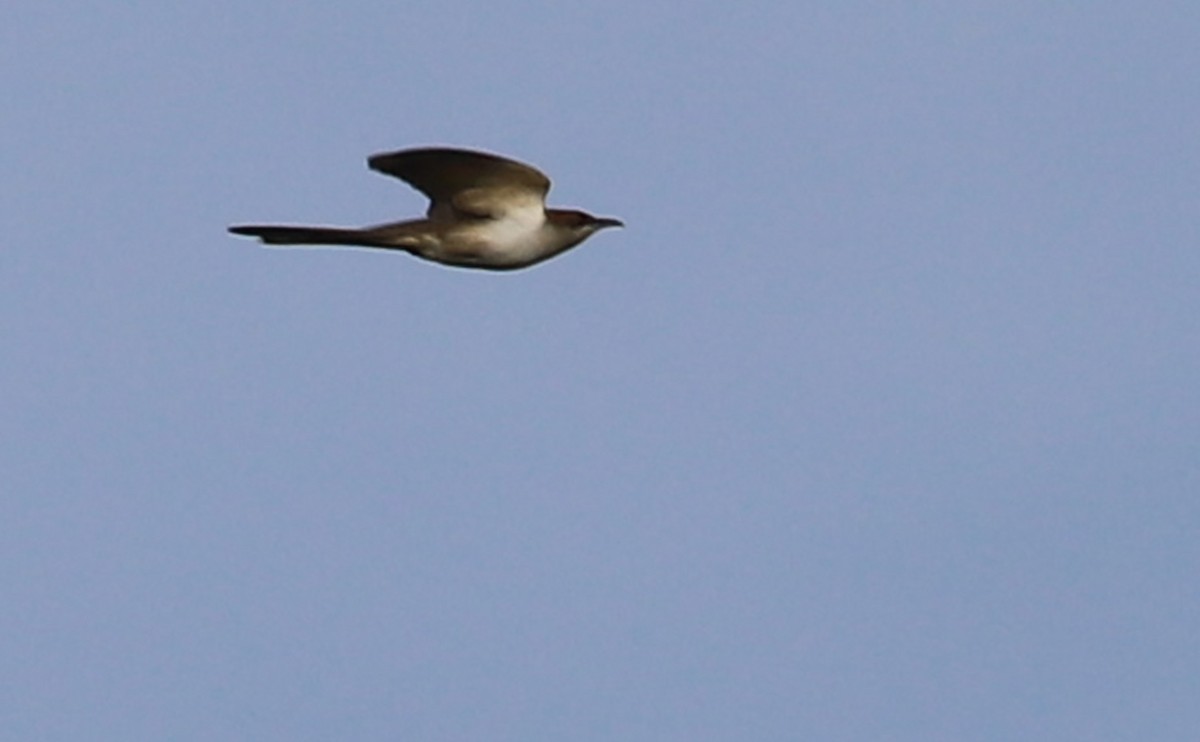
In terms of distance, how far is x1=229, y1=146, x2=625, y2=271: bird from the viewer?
55.7ft

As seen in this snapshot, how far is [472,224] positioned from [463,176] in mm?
420

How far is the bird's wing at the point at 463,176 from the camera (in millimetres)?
16750

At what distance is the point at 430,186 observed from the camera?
17328mm

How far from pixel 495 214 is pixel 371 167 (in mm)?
908

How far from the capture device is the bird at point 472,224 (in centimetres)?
1697

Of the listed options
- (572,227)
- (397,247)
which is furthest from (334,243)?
(572,227)

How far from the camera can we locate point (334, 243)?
17312mm

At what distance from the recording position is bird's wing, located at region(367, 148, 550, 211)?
16.8 m

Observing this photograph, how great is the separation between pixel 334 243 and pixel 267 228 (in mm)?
444

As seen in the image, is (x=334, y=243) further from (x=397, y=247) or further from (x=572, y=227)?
(x=572, y=227)

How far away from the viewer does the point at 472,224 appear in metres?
17.4

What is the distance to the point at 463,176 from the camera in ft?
56.0

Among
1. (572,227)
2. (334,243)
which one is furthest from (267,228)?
(572,227)

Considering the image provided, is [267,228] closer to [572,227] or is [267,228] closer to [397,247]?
[397,247]
